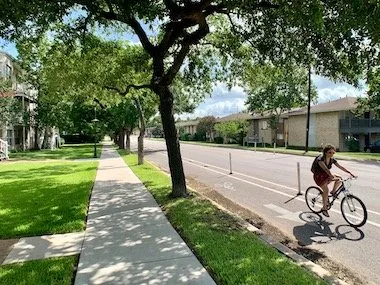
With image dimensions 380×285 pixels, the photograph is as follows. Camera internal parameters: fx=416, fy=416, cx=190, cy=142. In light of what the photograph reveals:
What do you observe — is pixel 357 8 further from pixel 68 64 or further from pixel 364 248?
pixel 68 64

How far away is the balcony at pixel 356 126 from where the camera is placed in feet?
137

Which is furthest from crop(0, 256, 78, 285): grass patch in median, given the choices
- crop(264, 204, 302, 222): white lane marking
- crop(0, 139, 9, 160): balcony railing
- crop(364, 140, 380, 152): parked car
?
crop(364, 140, 380, 152): parked car

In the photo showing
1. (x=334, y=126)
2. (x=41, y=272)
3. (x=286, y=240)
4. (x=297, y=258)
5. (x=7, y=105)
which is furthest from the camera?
(x=334, y=126)

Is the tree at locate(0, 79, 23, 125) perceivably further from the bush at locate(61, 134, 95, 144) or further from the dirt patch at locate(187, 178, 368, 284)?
the bush at locate(61, 134, 95, 144)

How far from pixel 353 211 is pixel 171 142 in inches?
198

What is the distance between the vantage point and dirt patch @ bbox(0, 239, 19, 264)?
6543mm

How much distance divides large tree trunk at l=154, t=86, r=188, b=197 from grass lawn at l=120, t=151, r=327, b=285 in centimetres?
144

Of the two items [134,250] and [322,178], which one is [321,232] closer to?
[322,178]

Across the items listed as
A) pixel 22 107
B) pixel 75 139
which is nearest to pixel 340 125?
pixel 22 107

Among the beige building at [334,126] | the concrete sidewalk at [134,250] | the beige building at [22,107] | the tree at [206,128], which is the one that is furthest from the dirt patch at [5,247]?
the tree at [206,128]

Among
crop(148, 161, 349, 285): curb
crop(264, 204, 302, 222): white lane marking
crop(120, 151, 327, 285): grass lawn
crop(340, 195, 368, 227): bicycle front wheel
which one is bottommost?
crop(264, 204, 302, 222): white lane marking

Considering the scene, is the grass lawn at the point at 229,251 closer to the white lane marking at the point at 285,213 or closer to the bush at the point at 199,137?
the white lane marking at the point at 285,213

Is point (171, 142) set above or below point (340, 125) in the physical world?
below

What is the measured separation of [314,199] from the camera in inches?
372
